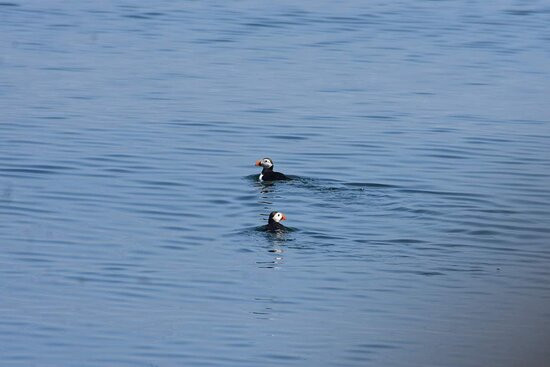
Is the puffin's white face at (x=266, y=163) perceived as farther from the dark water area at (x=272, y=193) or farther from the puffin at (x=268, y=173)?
the dark water area at (x=272, y=193)

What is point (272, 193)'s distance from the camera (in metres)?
25.0

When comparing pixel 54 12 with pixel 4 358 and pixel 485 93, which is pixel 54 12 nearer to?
pixel 485 93

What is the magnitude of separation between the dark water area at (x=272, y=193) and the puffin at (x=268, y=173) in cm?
22

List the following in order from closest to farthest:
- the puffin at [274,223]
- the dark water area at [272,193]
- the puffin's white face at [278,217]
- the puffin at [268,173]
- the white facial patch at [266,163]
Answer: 1. the dark water area at [272,193]
2. the puffin at [274,223]
3. the puffin's white face at [278,217]
4. the puffin at [268,173]
5. the white facial patch at [266,163]

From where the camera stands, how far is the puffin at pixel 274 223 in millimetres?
21453

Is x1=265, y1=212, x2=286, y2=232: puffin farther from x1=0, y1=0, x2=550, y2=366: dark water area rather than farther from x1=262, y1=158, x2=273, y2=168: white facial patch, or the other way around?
x1=262, y1=158, x2=273, y2=168: white facial patch

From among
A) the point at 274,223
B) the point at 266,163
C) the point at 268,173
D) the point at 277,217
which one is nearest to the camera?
the point at 274,223

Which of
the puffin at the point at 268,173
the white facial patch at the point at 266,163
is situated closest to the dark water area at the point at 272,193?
the puffin at the point at 268,173

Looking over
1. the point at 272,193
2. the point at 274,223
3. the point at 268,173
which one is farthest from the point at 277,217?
the point at 268,173

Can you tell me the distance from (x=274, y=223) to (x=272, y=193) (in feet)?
11.0

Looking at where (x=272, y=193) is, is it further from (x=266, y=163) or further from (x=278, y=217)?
(x=278, y=217)

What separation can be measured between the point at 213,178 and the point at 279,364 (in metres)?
10.6

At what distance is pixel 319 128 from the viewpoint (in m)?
30.2

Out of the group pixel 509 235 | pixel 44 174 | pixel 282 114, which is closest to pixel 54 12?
pixel 282 114
